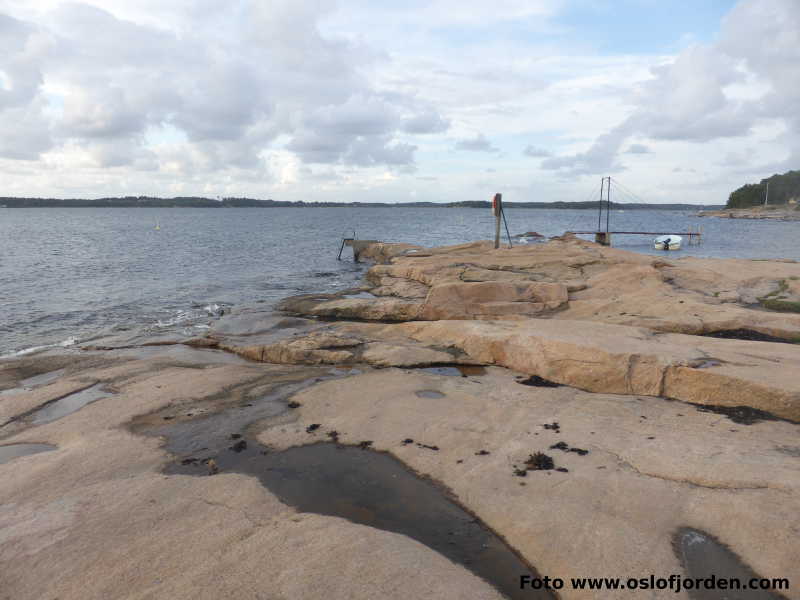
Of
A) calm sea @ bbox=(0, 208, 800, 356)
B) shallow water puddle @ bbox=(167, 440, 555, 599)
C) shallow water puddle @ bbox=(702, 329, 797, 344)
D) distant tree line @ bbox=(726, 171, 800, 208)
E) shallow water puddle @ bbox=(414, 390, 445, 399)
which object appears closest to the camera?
shallow water puddle @ bbox=(167, 440, 555, 599)

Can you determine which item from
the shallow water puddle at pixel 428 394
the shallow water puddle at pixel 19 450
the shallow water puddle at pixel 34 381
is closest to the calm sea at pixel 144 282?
the shallow water puddle at pixel 34 381

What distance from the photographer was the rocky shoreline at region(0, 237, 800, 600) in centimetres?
402

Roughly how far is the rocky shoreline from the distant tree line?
151335 millimetres

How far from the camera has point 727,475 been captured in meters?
5.09

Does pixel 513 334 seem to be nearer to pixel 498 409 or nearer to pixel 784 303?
pixel 498 409

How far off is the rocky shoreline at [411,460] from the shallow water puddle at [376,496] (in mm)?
28

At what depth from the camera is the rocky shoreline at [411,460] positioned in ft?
13.2

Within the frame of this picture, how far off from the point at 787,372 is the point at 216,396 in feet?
29.2

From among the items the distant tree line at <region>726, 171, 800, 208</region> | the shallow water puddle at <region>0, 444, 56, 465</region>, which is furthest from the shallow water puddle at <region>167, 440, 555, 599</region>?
the distant tree line at <region>726, 171, 800, 208</region>

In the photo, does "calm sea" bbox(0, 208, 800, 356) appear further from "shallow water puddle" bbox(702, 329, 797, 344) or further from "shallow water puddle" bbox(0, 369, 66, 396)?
"shallow water puddle" bbox(702, 329, 797, 344)

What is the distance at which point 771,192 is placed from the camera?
436ft

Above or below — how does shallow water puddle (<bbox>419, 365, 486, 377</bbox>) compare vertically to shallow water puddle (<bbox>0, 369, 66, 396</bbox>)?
above

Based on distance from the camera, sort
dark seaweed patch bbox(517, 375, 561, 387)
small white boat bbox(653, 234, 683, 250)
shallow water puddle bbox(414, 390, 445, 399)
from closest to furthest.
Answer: shallow water puddle bbox(414, 390, 445, 399) < dark seaweed patch bbox(517, 375, 561, 387) < small white boat bbox(653, 234, 683, 250)

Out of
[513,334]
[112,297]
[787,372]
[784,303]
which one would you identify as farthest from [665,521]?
[112,297]
